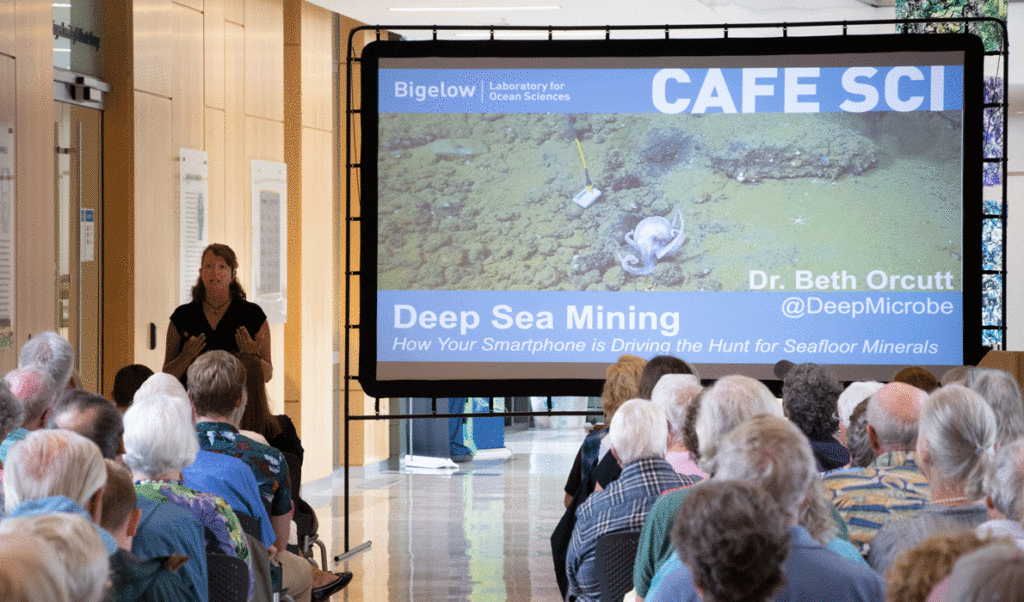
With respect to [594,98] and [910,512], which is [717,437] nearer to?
[910,512]

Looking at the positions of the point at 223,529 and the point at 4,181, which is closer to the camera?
the point at 223,529

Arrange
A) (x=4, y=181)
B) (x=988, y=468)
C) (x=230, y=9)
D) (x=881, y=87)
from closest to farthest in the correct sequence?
(x=988, y=468), (x=4, y=181), (x=881, y=87), (x=230, y=9)

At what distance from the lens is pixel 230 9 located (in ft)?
26.6

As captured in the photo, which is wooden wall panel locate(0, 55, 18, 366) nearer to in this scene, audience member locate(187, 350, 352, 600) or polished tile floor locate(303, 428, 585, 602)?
polished tile floor locate(303, 428, 585, 602)

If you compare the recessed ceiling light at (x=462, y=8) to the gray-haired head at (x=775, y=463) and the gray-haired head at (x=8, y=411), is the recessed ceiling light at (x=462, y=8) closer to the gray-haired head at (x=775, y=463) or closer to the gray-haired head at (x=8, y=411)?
the gray-haired head at (x=8, y=411)

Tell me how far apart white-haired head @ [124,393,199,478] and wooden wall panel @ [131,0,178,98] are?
453 centimetres

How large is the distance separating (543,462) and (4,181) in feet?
21.2

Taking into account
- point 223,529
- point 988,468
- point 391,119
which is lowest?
point 223,529

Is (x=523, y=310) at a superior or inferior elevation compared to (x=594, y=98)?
inferior

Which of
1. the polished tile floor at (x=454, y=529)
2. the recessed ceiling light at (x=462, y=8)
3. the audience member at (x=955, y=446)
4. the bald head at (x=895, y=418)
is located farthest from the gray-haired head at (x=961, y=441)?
the recessed ceiling light at (x=462, y=8)

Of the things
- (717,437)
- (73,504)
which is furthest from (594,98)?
(73,504)

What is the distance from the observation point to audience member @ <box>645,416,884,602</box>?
2059mm

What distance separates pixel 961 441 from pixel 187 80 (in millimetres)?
6070

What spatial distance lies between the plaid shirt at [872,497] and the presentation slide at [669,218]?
343cm
